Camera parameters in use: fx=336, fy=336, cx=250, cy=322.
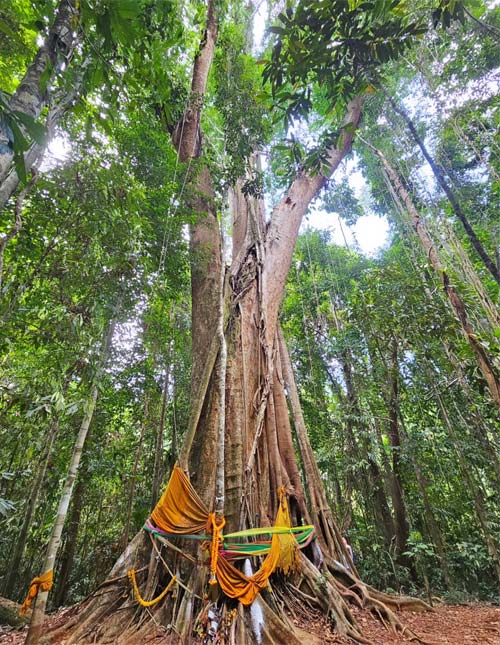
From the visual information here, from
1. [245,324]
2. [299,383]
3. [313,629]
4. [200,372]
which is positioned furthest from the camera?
[299,383]

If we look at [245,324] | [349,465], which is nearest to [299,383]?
[349,465]

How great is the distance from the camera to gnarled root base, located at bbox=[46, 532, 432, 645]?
229 cm

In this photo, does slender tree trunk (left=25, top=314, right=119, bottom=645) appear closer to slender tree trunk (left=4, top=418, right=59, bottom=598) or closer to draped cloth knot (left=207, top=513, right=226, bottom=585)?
draped cloth knot (left=207, top=513, right=226, bottom=585)

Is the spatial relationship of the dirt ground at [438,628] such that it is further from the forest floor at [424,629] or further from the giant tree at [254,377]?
the giant tree at [254,377]

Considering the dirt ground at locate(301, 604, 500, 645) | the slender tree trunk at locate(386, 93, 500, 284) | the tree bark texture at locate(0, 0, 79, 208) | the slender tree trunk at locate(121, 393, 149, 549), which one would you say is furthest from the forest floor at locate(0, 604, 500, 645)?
the slender tree trunk at locate(386, 93, 500, 284)

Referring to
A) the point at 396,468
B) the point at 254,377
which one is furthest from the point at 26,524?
the point at 396,468

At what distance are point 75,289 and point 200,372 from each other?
1.52 metres

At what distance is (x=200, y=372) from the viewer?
374 cm

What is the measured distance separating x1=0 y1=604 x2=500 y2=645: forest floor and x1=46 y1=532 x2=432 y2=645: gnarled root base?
77mm

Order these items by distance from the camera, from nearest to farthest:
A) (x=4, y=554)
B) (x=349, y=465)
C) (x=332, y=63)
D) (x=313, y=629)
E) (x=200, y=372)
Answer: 1. (x=332, y=63)
2. (x=313, y=629)
3. (x=200, y=372)
4. (x=349, y=465)
5. (x=4, y=554)

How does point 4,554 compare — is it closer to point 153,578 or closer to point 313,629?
point 153,578

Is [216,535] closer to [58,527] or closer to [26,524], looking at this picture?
[58,527]

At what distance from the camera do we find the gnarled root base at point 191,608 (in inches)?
90.4

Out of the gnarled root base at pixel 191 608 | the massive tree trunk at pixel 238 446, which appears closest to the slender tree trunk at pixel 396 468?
the massive tree trunk at pixel 238 446
